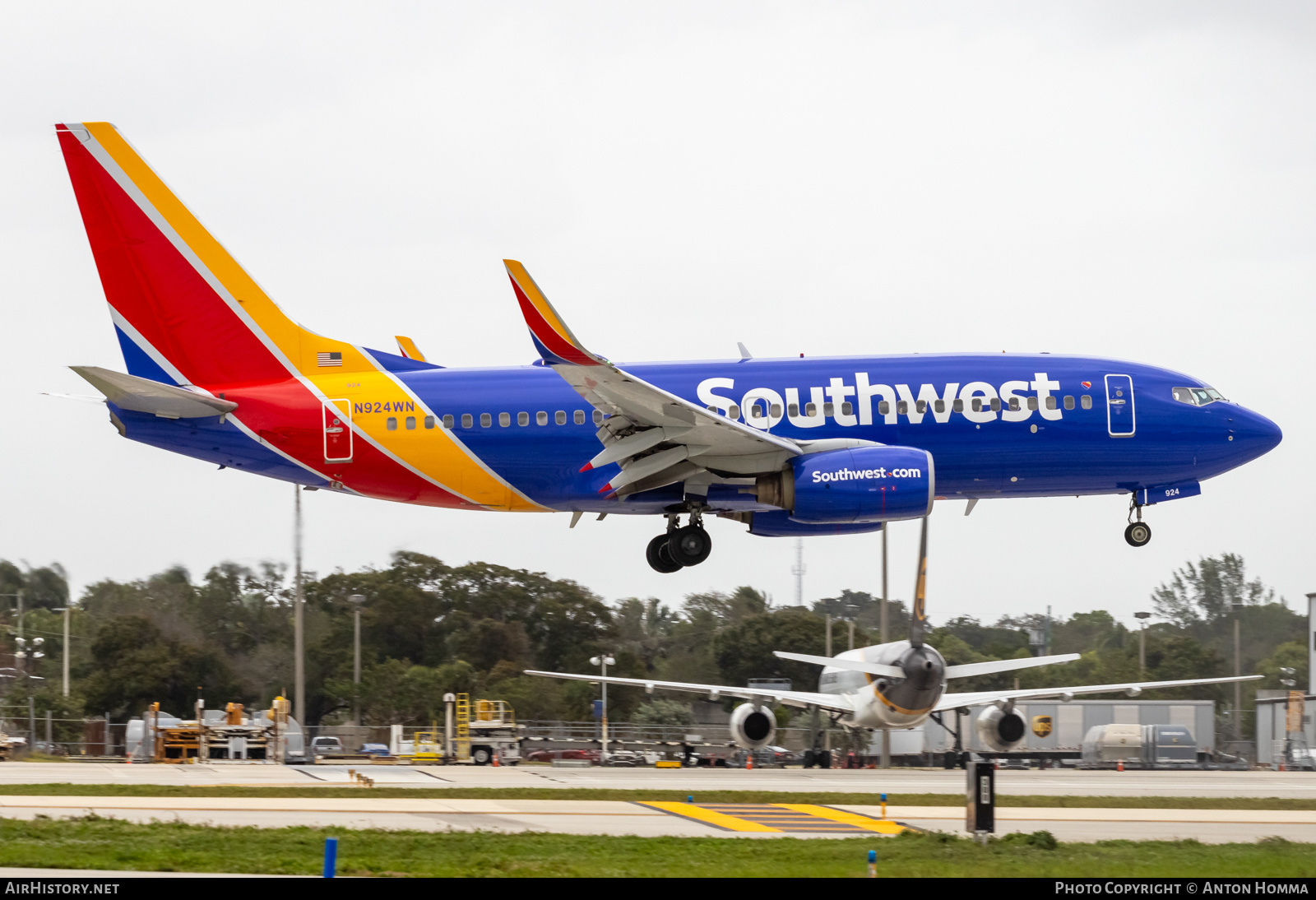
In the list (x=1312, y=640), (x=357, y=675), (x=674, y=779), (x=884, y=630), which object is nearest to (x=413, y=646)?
(x=357, y=675)

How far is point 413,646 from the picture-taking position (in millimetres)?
86562

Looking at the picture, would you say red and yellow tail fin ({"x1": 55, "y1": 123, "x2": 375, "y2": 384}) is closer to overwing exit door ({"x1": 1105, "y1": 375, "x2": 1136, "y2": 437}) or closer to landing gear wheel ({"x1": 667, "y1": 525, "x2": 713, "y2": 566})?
landing gear wheel ({"x1": 667, "y1": 525, "x2": 713, "y2": 566})

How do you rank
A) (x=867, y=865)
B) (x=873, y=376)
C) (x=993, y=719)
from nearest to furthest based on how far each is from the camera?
(x=867, y=865) < (x=873, y=376) < (x=993, y=719)

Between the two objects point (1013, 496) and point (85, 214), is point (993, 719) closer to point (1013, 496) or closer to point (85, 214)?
point (1013, 496)

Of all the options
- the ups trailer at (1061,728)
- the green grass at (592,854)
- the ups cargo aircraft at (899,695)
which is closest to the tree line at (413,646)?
the ups trailer at (1061,728)

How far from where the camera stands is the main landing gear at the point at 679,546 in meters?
34.2

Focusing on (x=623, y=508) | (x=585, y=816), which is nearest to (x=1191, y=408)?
(x=623, y=508)

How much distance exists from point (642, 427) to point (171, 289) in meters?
12.1

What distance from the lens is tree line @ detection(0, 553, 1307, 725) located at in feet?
252

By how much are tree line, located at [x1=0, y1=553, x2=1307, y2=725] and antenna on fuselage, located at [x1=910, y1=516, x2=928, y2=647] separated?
28.5 m

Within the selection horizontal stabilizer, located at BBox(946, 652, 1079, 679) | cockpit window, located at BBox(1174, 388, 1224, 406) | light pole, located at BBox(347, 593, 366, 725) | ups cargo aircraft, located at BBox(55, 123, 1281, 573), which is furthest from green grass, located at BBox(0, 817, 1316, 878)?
light pole, located at BBox(347, 593, 366, 725)

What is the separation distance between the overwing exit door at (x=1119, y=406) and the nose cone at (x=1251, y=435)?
2.85 metres
